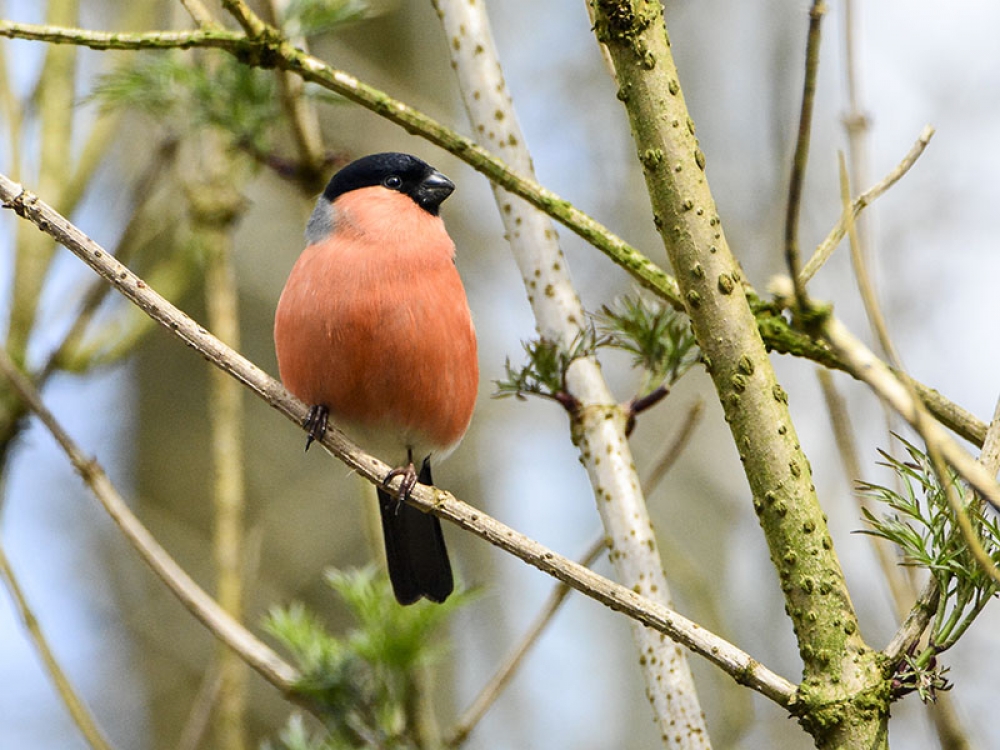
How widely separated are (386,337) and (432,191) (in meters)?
0.71

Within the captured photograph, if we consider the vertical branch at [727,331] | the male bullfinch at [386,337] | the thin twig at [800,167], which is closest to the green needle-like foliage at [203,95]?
the male bullfinch at [386,337]

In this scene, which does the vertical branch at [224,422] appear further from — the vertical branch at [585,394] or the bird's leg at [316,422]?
the vertical branch at [585,394]

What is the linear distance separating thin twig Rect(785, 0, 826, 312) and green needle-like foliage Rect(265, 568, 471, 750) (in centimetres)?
166

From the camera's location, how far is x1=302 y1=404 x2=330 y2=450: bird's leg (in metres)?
2.17

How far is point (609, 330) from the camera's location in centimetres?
228

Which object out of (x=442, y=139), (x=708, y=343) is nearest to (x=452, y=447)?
(x=442, y=139)

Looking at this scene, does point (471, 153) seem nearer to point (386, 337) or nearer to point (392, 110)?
point (392, 110)

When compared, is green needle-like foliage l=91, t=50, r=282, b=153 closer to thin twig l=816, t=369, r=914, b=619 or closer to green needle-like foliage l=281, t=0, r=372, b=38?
green needle-like foliage l=281, t=0, r=372, b=38

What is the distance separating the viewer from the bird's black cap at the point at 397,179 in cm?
309

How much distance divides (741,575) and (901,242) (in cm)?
183

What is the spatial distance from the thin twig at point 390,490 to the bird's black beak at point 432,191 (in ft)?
3.81

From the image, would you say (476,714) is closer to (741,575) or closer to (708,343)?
(708,343)

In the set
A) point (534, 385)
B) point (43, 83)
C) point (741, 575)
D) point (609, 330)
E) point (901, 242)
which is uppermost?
point (901, 242)

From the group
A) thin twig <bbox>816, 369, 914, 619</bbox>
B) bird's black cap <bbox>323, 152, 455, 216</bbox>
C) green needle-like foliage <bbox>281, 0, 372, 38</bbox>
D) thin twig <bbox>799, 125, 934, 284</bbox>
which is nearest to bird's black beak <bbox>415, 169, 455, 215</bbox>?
bird's black cap <bbox>323, 152, 455, 216</bbox>
